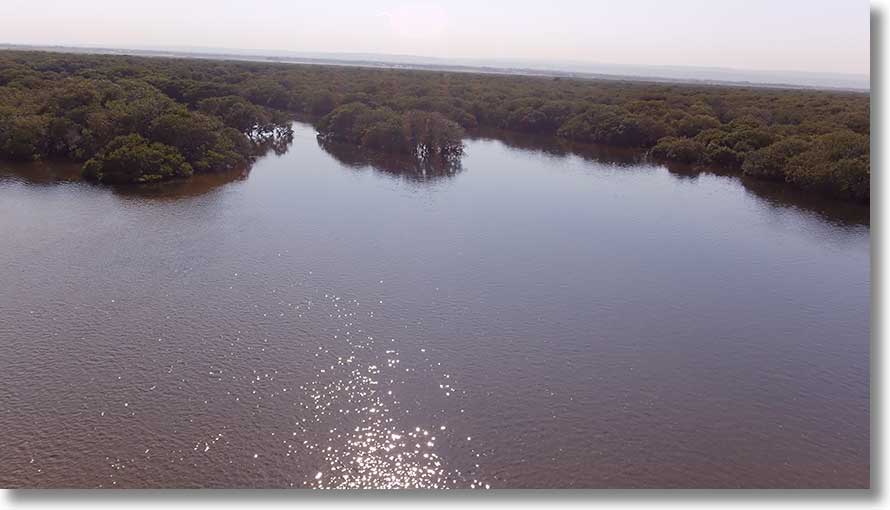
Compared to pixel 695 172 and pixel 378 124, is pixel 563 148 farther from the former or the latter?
pixel 378 124

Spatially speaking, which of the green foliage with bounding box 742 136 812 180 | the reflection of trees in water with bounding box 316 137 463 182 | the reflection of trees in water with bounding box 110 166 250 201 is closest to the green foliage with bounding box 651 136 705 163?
the green foliage with bounding box 742 136 812 180

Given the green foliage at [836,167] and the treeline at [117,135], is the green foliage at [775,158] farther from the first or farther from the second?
the treeline at [117,135]

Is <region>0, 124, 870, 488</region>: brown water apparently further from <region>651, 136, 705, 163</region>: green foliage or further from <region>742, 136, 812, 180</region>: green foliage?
<region>651, 136, 705, 163</region>: green foliage

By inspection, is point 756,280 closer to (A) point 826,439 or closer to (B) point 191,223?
(A) point 826,439

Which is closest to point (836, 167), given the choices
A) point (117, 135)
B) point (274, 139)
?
point (274, 139)

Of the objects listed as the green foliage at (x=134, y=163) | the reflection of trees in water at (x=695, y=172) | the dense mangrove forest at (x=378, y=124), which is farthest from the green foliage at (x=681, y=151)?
the green foliage at (x=134, y=163)

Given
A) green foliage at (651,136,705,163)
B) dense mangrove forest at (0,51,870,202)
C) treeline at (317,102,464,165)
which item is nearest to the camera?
dense mangrove forest at (0,51,870,202)

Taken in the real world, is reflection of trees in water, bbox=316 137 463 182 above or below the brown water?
above

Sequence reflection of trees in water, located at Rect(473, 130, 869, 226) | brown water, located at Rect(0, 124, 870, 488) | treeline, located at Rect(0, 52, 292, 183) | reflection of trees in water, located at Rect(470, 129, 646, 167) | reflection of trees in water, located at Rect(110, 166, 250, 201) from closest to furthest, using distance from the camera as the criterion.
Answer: brown water, located at Rect(0, 124, 870, 488) < reflection of trees in water, located at Rect(110, 166, 250, 201) < treeline, located at Rect(0, 52, 292, 183) < reflection of trees in water, located at Rect(473, 130, 869, 226) < reflection of trees in water, located at Rect(470, 129, 646, 167)

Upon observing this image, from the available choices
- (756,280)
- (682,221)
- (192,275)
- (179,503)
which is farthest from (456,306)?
(682,221)
